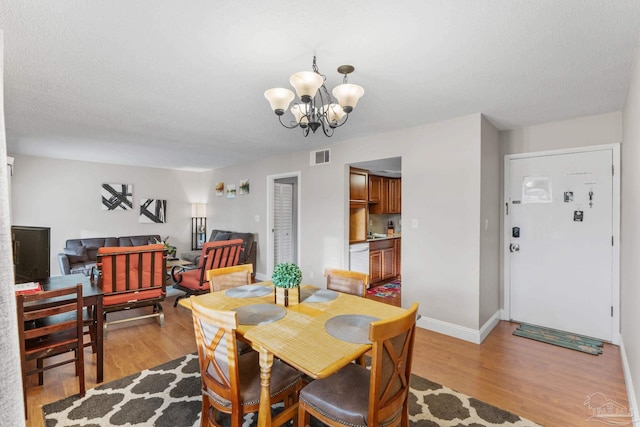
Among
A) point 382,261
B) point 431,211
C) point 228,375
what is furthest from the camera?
point 382,261

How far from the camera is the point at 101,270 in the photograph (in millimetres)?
3176

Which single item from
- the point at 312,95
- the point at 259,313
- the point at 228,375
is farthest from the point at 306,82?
the point at 228,375

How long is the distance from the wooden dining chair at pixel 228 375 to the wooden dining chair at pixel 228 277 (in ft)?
3.08

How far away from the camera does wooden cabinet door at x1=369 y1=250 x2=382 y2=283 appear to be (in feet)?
17.0

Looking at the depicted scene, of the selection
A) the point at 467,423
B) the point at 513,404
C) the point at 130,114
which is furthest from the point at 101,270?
the point at 513,404

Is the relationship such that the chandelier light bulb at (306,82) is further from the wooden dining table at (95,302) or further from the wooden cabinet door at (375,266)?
the wooden cabinet door at (375,266)

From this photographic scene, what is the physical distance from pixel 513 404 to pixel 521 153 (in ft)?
8.72

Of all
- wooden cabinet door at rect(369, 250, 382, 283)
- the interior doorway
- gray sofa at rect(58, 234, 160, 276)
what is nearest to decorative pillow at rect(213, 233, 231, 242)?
the interior doorway

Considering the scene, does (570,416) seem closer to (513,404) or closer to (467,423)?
(513,404)

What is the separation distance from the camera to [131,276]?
336cm

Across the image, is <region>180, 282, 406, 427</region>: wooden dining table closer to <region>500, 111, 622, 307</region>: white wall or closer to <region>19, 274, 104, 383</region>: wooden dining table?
<region>19, 274, 104, 383</region>: wooden dining table

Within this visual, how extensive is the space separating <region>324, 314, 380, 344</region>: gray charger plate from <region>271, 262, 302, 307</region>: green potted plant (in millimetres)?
359

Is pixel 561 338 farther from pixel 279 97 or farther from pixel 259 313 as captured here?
pixel 279 97

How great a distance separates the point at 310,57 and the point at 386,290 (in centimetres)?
400
